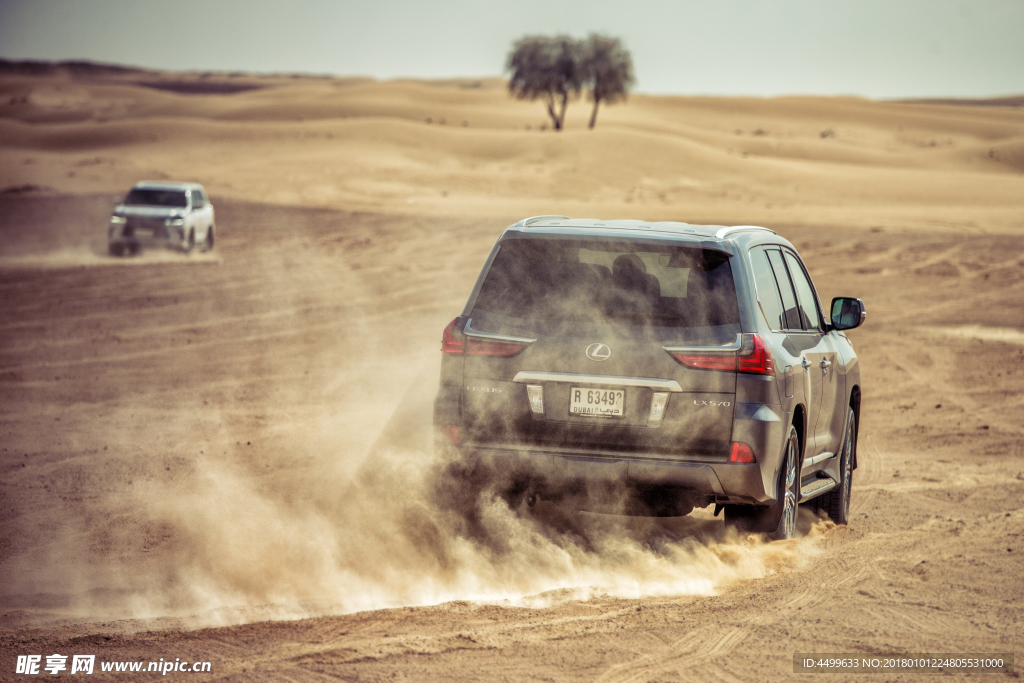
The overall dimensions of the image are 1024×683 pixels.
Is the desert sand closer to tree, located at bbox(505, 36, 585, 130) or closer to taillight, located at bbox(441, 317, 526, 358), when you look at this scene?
taillight, located at bbox(441, 317, 526, 358)

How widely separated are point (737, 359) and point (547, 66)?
93.6 metres

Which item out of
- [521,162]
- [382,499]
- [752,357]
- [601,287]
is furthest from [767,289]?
[521,162]

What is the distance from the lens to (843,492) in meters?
8.03

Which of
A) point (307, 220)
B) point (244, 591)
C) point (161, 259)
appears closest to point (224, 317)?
point (161, 259)

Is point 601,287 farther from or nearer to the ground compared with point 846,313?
farther from the ground

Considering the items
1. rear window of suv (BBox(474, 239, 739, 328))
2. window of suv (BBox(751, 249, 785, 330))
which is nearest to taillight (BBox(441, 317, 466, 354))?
rear window of suv (BBox(474, 239, 739, 328))

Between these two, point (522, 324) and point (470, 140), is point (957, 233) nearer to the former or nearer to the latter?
point (522, 324)

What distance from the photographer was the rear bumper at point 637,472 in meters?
5.87

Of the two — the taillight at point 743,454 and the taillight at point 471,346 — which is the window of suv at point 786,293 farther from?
the taillight at point 471,346

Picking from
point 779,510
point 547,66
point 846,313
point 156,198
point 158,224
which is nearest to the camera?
point 779,510

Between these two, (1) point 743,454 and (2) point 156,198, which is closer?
(1) point 743,454

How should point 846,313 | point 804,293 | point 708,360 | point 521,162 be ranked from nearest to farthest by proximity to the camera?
point 708,360 < point 846,313 < point 804,293 < point 521,162

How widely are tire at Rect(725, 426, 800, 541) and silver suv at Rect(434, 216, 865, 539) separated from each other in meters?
0.02

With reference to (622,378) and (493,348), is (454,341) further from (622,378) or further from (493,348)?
(622,378)
